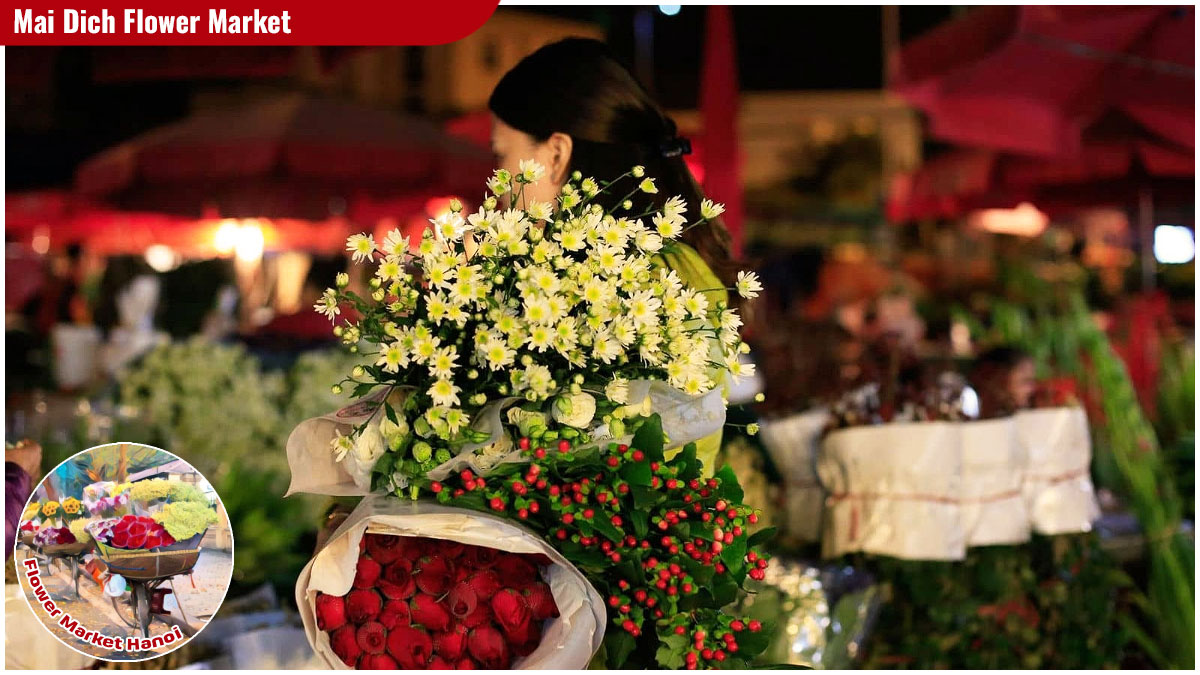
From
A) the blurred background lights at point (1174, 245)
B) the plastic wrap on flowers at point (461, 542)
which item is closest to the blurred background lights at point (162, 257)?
the blurred background lights at point (1174, 245)

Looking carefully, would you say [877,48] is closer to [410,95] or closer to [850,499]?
[410,95]

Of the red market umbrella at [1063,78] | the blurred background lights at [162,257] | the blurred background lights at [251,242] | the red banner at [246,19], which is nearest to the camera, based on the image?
the red banner at [246,19]

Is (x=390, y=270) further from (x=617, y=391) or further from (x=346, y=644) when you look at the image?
(x=346, y=644)

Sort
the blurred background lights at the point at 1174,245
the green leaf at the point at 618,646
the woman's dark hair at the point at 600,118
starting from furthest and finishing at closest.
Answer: the blurred background lights at the point at 1174,245 < the woman's dark hair at the point at 600,118 < the green leaf at the point at 618,646

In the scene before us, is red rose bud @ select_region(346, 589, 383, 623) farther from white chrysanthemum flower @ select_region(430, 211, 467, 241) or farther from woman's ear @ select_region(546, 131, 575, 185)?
woman's ear @ select_region(546, 131, 575, 185)

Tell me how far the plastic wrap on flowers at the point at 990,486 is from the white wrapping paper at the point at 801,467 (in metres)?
0.44

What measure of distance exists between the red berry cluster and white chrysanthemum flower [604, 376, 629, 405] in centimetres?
10

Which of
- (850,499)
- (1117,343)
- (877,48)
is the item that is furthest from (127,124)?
(850,499)

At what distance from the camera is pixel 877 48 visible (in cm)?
1530

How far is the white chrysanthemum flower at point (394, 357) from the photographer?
163 cm

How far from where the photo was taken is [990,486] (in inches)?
131

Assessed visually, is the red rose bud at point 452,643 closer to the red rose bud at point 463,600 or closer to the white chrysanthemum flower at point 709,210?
the red rose bud at point 463,600

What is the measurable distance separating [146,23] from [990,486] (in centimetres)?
252

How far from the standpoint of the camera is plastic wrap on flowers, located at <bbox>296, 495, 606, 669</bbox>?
1.72 metres
